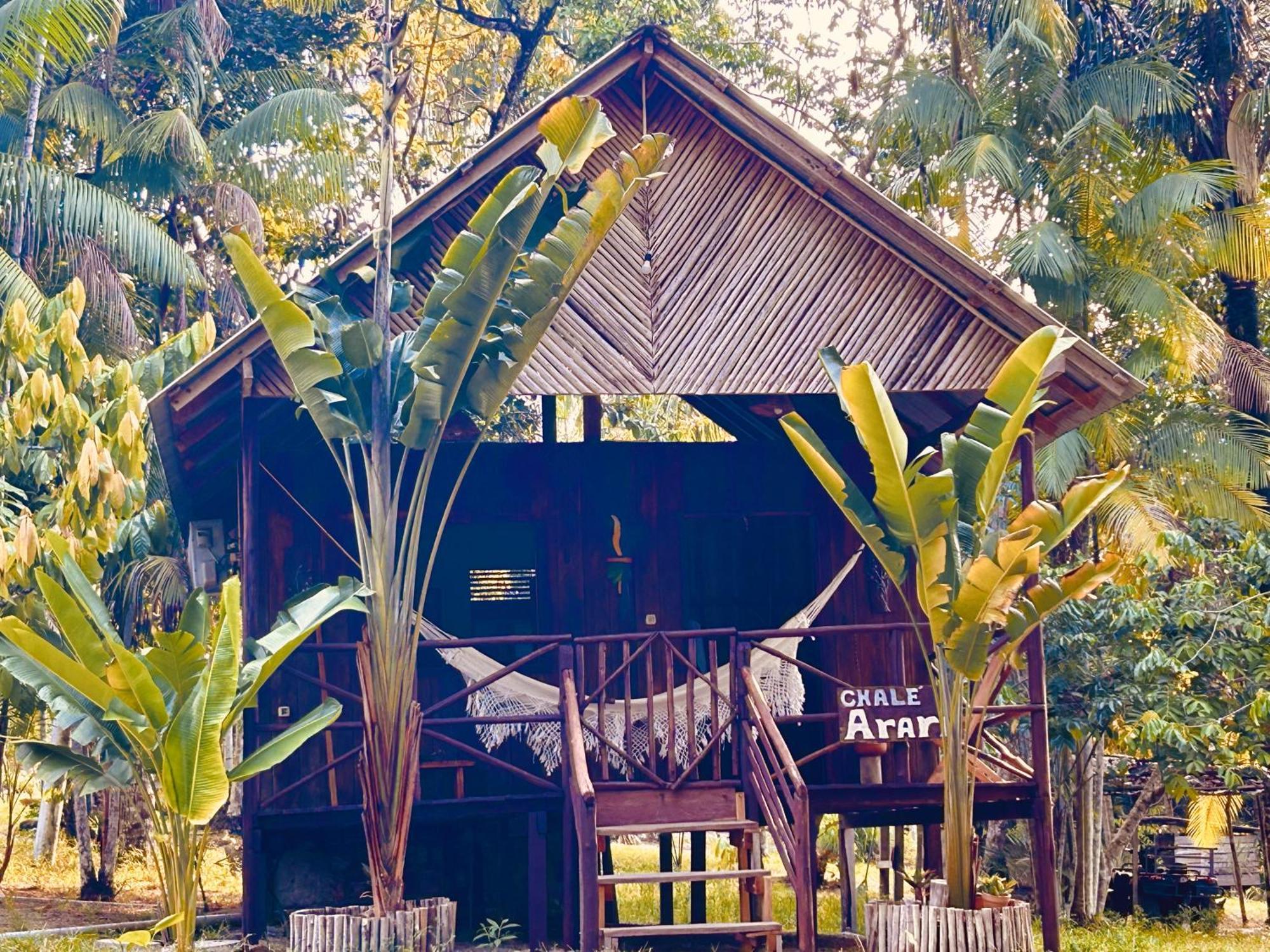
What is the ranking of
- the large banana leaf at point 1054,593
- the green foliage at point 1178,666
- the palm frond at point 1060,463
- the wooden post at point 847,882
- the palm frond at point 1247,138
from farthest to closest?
the palm frond at point 1247,138 → the palm frond at point 1060,463 → the wooden post at point 847,882 → the green foliage at point 1178,666 → the large banana leaf at point 1054,593

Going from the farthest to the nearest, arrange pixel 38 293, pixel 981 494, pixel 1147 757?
pixel 38 293 < pixel 1147 757 < pixel 981 494

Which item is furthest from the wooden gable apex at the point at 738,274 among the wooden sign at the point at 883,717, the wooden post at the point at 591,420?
the wooden sign at the point at 883,717

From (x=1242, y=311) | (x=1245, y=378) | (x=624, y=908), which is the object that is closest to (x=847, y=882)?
(x=624, y=908)

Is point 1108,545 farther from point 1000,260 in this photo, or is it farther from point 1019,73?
point 1019,73

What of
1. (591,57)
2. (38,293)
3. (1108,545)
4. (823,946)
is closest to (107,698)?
(823,946)

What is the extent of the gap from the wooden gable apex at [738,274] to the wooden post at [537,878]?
8.64ft

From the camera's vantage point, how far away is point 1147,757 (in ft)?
40.8

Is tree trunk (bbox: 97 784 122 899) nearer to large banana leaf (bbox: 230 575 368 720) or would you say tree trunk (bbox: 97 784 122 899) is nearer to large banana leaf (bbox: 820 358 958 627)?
large banana leaf (bbox: 230 575 368 720)

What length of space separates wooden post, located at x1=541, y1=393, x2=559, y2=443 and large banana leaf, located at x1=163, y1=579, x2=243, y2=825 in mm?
3917

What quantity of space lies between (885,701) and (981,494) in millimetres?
1441

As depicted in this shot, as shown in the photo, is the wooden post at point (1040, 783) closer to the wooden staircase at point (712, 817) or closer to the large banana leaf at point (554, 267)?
the wooden staircase at point (712, 817)

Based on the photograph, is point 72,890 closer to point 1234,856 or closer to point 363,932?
point 363,932

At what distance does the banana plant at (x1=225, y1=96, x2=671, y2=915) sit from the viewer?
24.6 feet

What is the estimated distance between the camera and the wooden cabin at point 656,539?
28.0 ft
